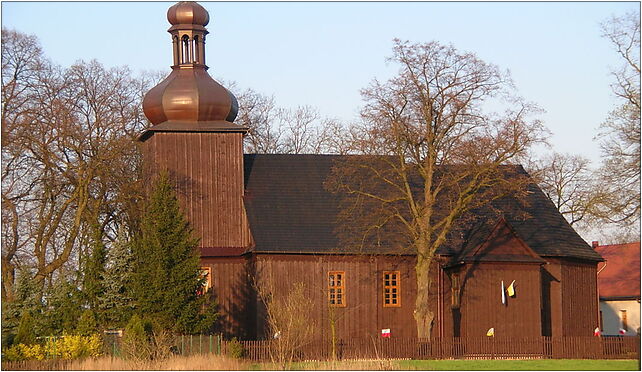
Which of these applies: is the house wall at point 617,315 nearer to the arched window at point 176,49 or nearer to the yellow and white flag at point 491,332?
the yellow and white flag at point 491,332

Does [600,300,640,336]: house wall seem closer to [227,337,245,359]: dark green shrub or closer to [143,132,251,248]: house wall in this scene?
[143,132,251,248]: house wall

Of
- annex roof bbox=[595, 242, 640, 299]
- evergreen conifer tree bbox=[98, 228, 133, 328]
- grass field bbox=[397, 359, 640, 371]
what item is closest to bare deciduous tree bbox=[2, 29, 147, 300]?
evergreen conifer tree bbox=[98, 228, 133, 328]

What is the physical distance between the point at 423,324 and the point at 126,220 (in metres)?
14.7

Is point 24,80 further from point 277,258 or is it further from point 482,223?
point 482,223

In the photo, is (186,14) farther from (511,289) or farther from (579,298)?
(579,298)

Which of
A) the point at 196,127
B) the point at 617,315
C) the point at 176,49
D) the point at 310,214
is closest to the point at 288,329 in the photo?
the point at 310,214

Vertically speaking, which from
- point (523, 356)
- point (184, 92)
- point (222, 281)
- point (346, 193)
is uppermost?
point (184, 92)

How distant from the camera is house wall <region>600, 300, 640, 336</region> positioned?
62625 millimetres

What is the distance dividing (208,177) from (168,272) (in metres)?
8.52

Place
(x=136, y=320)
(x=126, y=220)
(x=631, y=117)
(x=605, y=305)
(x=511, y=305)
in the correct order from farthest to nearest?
1. (x=605, y=305)
2. (x=126, y=220)
3. (x=511, y=305)
4. (x=631, y=117)
5. (x=136, y=320)

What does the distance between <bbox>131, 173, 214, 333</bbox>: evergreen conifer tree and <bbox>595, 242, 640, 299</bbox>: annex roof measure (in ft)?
103

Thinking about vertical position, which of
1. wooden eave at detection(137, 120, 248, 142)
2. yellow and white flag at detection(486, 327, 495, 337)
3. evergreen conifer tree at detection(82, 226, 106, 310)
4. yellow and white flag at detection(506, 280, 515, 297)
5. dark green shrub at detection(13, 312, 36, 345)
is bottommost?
yellow and white flag at detection(486, 327, 495, 337)

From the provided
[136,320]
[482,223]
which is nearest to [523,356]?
[482,223]

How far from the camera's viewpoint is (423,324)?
40.5 meters
